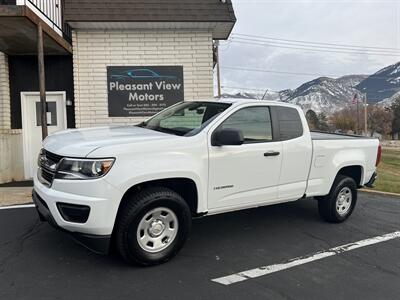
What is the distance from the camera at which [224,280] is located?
4.16 metres

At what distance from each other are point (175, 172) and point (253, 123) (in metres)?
1.43

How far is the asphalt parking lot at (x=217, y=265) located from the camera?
390 centimetres

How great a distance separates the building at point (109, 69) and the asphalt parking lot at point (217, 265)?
4.22 metres

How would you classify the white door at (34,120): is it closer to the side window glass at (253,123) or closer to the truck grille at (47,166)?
the truck grille at (47,166)

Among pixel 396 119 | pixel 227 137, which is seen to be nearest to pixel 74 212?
pixel 227 137

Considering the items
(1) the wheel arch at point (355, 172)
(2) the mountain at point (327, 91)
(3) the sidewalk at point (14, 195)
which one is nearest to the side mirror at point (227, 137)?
(1) the wheel arch at point (355, 172)

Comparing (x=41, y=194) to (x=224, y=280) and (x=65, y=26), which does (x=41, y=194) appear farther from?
(x=65, y=26)

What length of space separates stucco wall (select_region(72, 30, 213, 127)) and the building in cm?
2

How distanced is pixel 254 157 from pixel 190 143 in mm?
946

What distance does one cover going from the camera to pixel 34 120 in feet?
33.4

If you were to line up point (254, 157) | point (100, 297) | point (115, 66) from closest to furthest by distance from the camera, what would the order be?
point (100, 297)
point (254, 157)
point (115, 66)

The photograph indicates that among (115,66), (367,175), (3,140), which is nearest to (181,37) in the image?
(115,66)

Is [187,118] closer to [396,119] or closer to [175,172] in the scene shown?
[175,172]

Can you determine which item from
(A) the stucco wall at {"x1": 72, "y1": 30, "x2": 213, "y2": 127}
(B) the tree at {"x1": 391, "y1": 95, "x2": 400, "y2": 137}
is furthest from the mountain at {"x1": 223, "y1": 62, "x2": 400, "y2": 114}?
(A) the stucco wall at {"x1": 72, "y1": 30, "x2": 213, "y2": 127}
